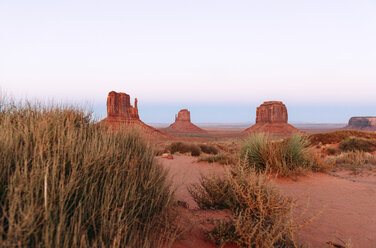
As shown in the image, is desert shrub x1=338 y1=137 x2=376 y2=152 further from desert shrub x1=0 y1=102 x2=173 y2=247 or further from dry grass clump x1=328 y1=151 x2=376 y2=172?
desert shrub x1=0 y1=102 x2=173 y2=247

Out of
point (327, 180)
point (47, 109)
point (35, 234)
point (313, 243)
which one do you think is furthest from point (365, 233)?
point (47, 109)

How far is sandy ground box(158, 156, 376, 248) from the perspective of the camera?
342cm

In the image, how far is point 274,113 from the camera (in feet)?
282

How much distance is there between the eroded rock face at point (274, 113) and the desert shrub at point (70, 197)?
288 feet

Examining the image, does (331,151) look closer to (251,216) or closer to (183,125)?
(251,216)

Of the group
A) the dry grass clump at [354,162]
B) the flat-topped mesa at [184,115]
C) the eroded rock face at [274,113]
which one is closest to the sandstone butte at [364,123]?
the eroded rock face at [274,113]

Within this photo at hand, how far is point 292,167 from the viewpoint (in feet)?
27.4

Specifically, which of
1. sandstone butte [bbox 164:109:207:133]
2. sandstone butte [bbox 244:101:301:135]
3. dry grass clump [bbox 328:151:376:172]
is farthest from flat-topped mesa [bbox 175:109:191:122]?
dry grass clump [bbox 328:151:376:172]

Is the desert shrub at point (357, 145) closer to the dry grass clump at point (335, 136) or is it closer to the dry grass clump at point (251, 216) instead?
the dry grass clump at point (335, 136)

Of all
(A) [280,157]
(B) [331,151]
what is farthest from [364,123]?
(A) [280,157]

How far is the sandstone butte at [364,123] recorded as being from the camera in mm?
95375

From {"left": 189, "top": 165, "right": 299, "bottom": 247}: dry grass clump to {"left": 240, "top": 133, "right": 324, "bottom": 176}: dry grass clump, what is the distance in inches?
168

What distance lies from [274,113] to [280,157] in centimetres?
8301

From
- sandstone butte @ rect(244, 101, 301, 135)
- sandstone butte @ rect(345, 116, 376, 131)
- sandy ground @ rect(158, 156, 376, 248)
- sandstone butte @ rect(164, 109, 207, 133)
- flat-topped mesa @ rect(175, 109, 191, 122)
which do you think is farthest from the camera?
flat-topped mesa @ rect(175, 109, 191, 122)
